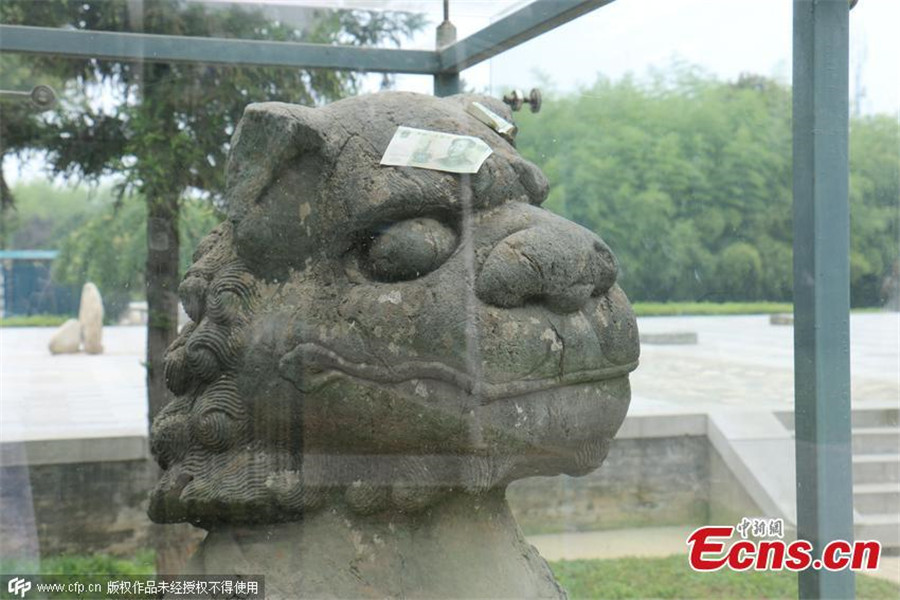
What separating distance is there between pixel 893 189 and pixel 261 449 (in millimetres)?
2245

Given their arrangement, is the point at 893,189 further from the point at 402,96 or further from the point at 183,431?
the point at 183,431

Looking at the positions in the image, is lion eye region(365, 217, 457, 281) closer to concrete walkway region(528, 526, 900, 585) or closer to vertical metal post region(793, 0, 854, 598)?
vertical metal post region(793, 0, 854, 598)

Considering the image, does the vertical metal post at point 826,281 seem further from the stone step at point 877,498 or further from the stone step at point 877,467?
the stone step at point 877,467

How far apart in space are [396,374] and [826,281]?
0.89 meters

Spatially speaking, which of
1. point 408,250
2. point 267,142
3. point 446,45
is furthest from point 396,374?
point 446,45

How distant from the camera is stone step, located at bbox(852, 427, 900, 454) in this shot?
10.7ft

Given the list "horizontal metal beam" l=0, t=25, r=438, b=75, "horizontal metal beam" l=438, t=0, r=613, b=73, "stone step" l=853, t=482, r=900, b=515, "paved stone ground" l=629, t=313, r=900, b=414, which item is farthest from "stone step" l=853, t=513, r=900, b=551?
"horizontal metal beam" l=0, t=25, r=438, b=75

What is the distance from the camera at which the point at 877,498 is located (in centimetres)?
294

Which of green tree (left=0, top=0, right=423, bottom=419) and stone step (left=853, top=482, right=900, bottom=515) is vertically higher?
green tree (left=0, top=0, right=423, bottom=419)

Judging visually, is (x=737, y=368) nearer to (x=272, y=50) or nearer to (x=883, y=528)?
(x=883, y=528)

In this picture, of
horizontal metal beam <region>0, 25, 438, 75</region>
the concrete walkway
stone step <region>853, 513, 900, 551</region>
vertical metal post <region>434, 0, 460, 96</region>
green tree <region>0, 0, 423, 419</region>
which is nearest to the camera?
stone step <region>853, 513, 900, 551</region>

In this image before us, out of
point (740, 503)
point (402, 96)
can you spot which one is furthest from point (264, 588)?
point (740, 503)

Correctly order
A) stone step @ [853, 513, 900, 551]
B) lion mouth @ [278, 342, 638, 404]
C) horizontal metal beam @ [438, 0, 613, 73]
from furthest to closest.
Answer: horizontal metal beam @ [438, 0, 613, 73], stone step @ [853, 513, 900, 551], lion mouth @ [278, 342, 638, 404]

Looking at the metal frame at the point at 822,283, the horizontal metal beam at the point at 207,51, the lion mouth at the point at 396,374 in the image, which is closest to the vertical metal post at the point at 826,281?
the metal frame at the point at 822,283
